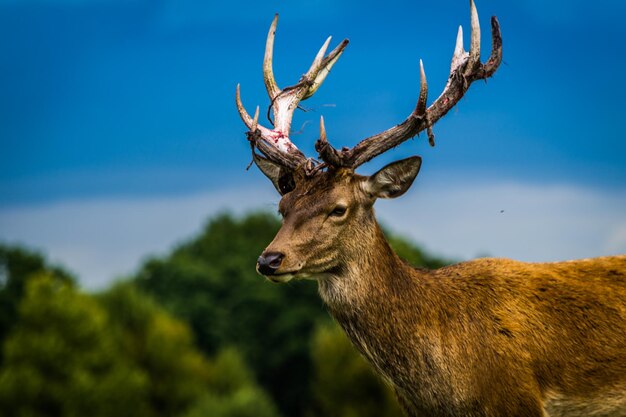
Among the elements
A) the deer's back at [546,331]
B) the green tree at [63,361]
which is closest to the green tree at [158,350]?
the green tree at [63,361]

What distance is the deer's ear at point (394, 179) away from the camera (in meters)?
10.6

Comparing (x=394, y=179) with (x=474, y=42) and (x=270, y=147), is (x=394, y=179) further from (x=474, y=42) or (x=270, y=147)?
(x=474, y=42)

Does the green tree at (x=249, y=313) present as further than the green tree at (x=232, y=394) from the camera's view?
Yes

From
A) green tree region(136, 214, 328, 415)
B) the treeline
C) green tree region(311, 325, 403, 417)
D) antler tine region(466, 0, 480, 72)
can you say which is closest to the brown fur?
antler tine region(466, 0, 480, 72)

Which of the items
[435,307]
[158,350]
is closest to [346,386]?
[158,350]

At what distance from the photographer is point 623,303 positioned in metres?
11.1

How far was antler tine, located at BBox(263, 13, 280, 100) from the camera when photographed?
12.6 m

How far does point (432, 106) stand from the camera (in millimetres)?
11125

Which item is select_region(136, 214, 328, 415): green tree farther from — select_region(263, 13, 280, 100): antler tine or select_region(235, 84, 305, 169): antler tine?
select_region(235, 84, 305, 169): antler tine

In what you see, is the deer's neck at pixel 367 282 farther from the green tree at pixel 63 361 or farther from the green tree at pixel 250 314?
the green tree at pixel 250 314

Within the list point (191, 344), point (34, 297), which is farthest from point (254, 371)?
point (34, 297)

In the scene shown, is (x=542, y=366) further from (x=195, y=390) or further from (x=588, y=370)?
(x=195, y=390)

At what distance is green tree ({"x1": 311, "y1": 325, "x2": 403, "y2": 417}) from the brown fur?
51333mm

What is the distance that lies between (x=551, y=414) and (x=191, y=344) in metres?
71.8
